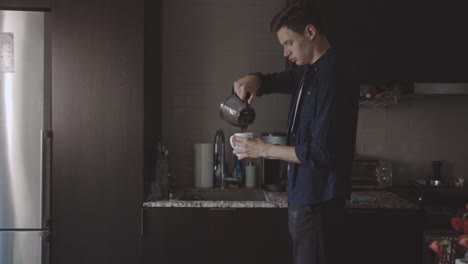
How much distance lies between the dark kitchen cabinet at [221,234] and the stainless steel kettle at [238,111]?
0.49 meters

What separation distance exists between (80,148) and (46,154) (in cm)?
16

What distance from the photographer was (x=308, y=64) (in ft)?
5.35

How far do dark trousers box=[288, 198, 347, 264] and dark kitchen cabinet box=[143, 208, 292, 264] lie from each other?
565 mm

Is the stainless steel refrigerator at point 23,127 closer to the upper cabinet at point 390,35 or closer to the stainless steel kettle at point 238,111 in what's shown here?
the stainless steel kettle at point 238,111

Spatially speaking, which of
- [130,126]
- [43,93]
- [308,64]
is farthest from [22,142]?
[308,64]

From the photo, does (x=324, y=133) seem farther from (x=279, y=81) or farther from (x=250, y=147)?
(x=279, y=81)

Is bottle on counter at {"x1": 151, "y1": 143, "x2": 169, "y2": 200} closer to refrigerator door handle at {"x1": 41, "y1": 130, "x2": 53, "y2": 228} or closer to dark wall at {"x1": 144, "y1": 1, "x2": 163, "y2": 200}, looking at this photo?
dark wall at {"x1": 144, "y1": 1, "x2": 163, "y2": 200}

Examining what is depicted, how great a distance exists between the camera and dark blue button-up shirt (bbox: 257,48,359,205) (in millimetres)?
1447

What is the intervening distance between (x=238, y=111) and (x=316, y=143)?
19.8 inches

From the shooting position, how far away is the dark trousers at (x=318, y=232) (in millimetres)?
1504

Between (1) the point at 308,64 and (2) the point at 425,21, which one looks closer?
(1) the point at 308,64

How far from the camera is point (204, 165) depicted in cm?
261

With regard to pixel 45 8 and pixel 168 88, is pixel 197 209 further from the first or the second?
A: pixel 45 8

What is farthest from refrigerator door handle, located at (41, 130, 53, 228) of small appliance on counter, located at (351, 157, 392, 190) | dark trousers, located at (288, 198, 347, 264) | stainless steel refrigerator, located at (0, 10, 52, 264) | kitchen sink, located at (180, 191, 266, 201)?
small appliance on counter, located at (351, 157, 392, 190)
